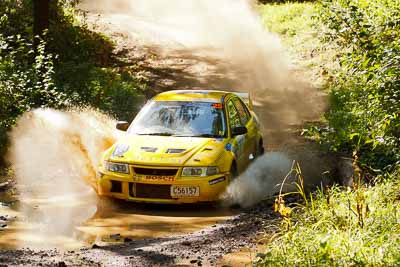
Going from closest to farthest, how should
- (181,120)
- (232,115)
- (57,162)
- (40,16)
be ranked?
(181,120) < (232,115) < (57,162) < (40,16)

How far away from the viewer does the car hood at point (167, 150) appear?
35.1 feet

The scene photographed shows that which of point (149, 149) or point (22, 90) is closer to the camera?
point (149, 149)

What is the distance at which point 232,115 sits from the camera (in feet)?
40.3

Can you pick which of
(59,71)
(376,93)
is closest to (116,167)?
(376,93)

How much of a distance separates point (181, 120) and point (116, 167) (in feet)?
4.95

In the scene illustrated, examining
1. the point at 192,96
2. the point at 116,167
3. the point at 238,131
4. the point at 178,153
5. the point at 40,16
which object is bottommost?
the point at 116,167

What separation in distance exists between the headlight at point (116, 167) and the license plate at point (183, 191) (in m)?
0.75

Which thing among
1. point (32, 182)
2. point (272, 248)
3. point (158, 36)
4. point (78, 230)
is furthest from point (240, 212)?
point (158, 36)

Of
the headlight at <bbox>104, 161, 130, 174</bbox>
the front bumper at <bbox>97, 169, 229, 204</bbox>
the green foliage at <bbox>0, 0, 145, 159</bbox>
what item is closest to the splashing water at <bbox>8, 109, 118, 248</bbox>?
the green foliage at <bbox>0, 0, 145, 159</bbox>

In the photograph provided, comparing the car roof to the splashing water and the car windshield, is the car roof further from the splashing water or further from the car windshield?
the splashing water

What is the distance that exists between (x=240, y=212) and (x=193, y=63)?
1486 cm

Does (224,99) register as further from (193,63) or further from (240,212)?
(193,63)

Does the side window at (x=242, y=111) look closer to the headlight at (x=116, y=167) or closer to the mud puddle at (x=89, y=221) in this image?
the mud puddle at (x=89, y=221)

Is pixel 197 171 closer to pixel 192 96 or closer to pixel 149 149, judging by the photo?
pixel 149 149
